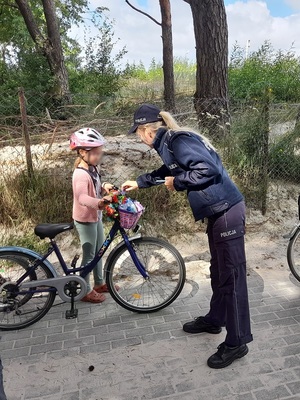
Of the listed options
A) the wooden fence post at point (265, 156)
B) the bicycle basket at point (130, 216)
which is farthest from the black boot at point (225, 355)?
the wooden fence post at point (265, 156)

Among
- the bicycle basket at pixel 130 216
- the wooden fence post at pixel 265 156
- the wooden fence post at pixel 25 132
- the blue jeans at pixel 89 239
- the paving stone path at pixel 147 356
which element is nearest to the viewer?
the paving stone path at pixel 147 356

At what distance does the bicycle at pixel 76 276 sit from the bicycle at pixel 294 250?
1.22 meters

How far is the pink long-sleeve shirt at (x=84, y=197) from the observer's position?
3090mm

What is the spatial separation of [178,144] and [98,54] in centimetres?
1202

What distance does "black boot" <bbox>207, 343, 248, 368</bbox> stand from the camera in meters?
2.75

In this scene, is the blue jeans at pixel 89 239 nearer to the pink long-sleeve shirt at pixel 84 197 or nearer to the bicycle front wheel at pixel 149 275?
the pink long-sleeve shirt at pixel 84 197

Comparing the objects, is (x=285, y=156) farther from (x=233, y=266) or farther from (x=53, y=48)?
(x=53, y=48)

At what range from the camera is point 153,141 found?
8.71 ft

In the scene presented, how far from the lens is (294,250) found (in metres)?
3.90

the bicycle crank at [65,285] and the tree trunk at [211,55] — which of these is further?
the tree trunk at [211,55]

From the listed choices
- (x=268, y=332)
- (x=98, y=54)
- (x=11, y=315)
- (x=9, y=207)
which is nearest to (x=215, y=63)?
(x=9, y=207)

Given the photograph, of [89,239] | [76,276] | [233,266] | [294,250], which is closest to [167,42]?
[294,250]

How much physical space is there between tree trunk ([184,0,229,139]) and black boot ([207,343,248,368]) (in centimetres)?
394

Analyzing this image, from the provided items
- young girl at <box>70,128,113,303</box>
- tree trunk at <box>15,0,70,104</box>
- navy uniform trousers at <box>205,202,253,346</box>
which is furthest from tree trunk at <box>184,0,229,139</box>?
tree trunk at <box>15,0,70,104</box>
